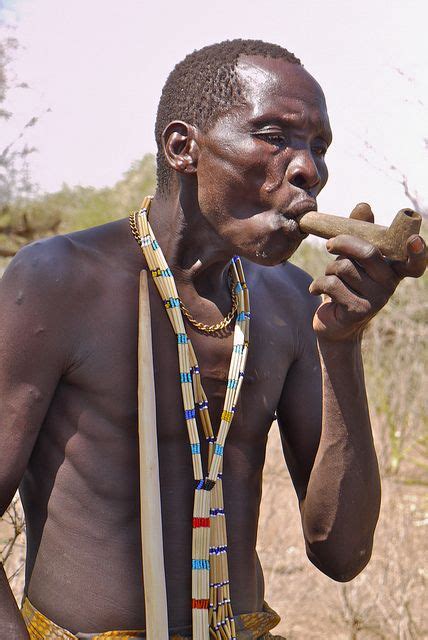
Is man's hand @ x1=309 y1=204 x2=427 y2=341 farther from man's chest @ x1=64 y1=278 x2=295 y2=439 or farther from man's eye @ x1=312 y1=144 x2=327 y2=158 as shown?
man's chest @ x1=64 y1=278 x2=295 y2=439

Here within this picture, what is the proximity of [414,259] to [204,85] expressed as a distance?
60 centimetres

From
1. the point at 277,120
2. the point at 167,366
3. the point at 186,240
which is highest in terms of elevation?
the point at 277,120

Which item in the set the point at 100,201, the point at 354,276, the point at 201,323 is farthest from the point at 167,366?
the point at 100,201

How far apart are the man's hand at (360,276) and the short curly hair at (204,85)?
0.38 m

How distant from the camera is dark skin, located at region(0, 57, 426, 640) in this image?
1.79m

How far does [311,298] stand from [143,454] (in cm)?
66

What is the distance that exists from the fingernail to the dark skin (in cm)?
6

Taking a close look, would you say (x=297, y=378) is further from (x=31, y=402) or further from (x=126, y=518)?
(x=31, y=402)

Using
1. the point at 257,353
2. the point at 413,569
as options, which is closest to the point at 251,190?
the point at 257,353

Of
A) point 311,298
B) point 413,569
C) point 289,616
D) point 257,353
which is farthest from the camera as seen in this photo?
point 289,616

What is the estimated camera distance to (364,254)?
162 cm

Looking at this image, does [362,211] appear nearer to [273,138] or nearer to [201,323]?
[273,138]

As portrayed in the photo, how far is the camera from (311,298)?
2273 millimetres

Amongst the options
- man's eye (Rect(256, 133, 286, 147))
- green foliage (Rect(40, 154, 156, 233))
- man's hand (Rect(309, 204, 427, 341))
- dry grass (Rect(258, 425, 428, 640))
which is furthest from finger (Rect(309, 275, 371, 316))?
green foliage (Rect(40, 154, 156, 233))
